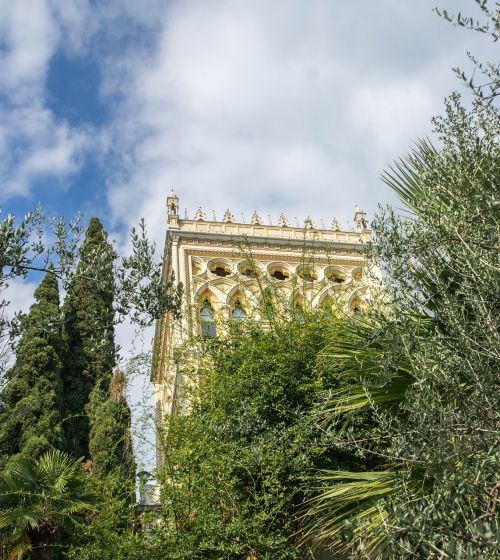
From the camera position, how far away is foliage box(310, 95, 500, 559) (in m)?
3.34

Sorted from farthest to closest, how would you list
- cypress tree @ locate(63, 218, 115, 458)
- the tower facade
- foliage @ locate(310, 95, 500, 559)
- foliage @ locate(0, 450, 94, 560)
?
the tower facade < cypress tree @ locate(63, 218, 115, 458) < foliage @ locate(0, 450, 94, 560) < foliage @ locate(310, 95, 500, 559)

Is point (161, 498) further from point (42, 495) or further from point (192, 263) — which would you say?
point (192, 263)

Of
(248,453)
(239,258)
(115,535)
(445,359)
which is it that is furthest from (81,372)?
(445,359)

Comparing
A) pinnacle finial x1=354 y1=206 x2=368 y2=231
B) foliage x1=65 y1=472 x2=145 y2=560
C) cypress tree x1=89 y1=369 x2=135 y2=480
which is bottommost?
foliage x1=65 y1=472 x2=145 y2=560

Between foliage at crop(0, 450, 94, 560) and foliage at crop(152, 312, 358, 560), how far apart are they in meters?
1.81

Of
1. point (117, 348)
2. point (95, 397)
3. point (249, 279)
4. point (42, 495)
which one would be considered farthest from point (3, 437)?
point (117, 348)

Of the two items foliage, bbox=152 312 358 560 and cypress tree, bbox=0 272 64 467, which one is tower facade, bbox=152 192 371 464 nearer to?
cypress tree, bbox=0 272 64 467

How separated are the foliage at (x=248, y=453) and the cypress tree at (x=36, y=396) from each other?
5.65 m

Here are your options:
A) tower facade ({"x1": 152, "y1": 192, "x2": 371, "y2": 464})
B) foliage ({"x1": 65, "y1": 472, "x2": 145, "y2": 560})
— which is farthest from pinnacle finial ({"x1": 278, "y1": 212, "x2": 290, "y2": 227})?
foliage ({"x1": 65, "y1": 472, "x2": 145, "y2": 560})

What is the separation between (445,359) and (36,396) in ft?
45.3

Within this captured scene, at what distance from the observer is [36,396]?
16.0 m

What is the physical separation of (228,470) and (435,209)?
5.08 m

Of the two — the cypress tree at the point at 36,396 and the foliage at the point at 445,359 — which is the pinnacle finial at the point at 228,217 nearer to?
the cypress tree at the point at 36,396

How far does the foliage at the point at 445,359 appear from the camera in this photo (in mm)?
3340
